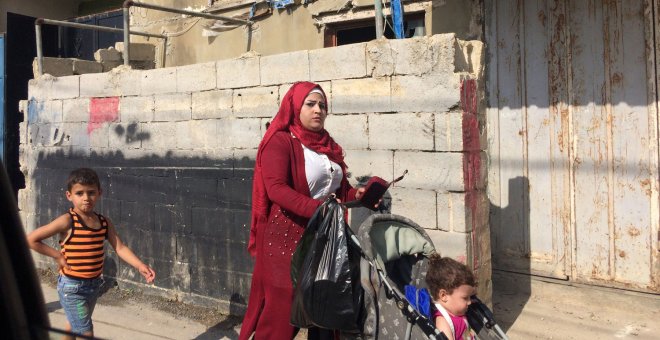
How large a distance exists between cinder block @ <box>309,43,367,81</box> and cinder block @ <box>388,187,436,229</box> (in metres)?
0.91

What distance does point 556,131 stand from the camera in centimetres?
496

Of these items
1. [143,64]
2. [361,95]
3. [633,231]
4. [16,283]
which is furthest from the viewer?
[143,64]

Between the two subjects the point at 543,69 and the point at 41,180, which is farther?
the point at 41,180

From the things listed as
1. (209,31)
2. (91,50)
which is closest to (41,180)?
(209,31)

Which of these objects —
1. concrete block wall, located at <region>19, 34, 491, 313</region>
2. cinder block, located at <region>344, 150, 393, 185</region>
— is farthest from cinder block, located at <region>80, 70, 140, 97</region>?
cinder block, located at <region>344, 150, 393, 185</region>

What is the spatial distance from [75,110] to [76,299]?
3.21 meters

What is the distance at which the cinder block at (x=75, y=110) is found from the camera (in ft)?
20.7

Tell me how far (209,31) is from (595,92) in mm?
5399

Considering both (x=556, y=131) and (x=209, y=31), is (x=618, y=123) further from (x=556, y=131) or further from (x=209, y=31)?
(x=209, y=31)

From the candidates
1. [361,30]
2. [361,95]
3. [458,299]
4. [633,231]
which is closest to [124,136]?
[361,95]

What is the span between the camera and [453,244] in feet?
13.1

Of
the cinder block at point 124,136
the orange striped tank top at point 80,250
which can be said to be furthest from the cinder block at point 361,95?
the cinder block at point 124,136

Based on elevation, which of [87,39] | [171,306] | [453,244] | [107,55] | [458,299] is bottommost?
[171,306]

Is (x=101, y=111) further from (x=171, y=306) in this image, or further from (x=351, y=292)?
(x=351, y=292)
